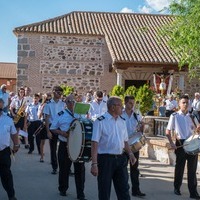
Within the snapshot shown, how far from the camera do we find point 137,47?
25203 mm

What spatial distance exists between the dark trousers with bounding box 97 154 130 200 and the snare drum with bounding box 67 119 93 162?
0.87 metres

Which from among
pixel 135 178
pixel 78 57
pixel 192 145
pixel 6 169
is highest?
pixel 78 57

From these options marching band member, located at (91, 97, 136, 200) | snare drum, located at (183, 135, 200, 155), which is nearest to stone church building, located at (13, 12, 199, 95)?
snare drum, located at (183, 135, 200, 155)

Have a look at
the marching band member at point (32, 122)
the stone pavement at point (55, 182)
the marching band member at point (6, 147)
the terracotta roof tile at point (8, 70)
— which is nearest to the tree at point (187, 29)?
the stone pavement at point (55, 182)

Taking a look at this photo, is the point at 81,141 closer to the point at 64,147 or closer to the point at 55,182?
the point at 64,147

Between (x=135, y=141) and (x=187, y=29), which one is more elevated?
(x=187, y=29)

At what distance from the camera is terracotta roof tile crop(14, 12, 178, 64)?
79.8ft

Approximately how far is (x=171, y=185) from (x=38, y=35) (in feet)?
61.6

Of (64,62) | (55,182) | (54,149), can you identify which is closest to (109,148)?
(55,182)

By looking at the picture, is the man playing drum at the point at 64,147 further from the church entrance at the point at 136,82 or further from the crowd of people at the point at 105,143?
the church entrance at the point at 136,82

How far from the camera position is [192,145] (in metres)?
7.13

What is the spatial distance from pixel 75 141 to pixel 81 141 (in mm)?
277

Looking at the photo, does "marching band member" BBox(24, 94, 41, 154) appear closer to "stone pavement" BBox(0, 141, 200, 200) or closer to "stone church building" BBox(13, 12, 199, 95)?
"stone pavement" BBox(0, 141, 200, 200)

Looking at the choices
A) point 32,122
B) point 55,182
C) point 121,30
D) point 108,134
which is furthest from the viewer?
point 121,30
